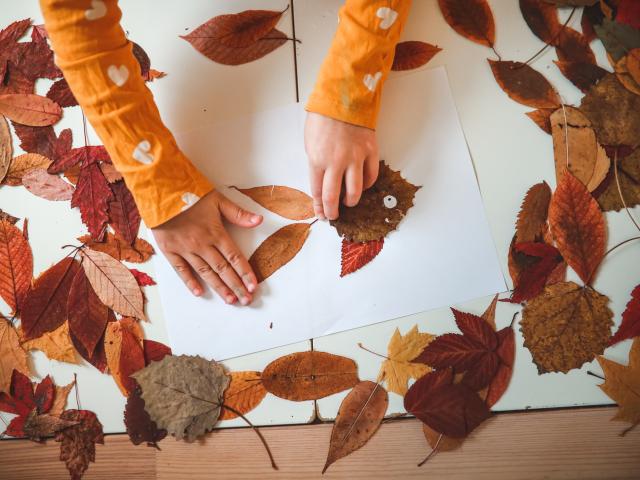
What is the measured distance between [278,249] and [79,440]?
326 millimetres

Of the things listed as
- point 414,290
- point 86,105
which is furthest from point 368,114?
point 86,105

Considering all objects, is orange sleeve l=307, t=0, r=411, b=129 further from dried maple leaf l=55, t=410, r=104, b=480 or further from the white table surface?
dried maple leaf l=55, t=410, r=104, b=480

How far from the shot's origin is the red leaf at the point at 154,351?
1.53 feet

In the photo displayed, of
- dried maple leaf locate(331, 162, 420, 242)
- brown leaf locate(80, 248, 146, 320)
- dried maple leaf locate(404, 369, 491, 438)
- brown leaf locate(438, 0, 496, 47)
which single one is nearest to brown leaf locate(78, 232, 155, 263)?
brown leaf locate(80, 248, 146, 320)

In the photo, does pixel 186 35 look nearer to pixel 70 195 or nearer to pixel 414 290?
pixel 70 195

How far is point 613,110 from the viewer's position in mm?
438

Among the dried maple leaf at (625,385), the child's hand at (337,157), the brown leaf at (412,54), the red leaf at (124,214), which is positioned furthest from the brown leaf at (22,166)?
the dried maple leaf at (625,385)

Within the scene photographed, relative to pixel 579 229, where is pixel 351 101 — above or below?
above

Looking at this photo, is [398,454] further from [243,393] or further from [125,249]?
[125,249]

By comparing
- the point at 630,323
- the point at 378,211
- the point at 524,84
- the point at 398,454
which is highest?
the point at 524,84

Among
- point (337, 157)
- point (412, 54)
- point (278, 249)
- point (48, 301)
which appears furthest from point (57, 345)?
point (412, 54)

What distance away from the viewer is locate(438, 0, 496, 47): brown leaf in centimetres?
47

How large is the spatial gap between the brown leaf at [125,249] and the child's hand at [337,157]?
0.72ft

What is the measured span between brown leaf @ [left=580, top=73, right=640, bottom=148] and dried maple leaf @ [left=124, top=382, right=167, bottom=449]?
59cm
